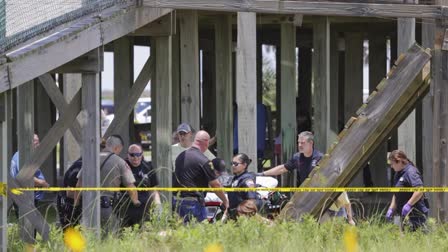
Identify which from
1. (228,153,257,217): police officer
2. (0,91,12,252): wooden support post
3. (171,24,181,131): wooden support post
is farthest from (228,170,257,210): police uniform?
(171,24,181,131): wooden support post

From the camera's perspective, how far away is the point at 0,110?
1027 centimetres

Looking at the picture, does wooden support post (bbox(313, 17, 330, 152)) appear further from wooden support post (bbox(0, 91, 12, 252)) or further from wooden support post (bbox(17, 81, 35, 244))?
wooden support post (bbox(0, 91, 12, 252))

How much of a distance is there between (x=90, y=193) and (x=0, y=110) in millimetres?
1780

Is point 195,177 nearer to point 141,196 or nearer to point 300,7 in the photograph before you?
point 141,196

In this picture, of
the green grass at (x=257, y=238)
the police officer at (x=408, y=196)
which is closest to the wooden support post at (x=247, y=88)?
the police officer at (x=408, y=196)

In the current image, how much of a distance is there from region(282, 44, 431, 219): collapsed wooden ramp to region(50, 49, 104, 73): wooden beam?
2397 mm

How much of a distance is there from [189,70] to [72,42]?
379cm

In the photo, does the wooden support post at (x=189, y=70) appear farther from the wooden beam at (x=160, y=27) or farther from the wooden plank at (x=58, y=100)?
the wooden plank at (x=58, y=100)

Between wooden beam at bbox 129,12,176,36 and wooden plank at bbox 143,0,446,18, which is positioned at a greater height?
wooden plank at bbox 143,0,446,18

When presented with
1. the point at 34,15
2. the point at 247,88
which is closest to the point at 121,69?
the point at 247,88

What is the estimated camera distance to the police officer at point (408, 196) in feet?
40.7

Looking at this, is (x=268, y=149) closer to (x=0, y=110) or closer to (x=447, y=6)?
(x=447, y=6)

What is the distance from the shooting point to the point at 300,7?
12.1 m

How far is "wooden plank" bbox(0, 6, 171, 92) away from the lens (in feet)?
34.1
